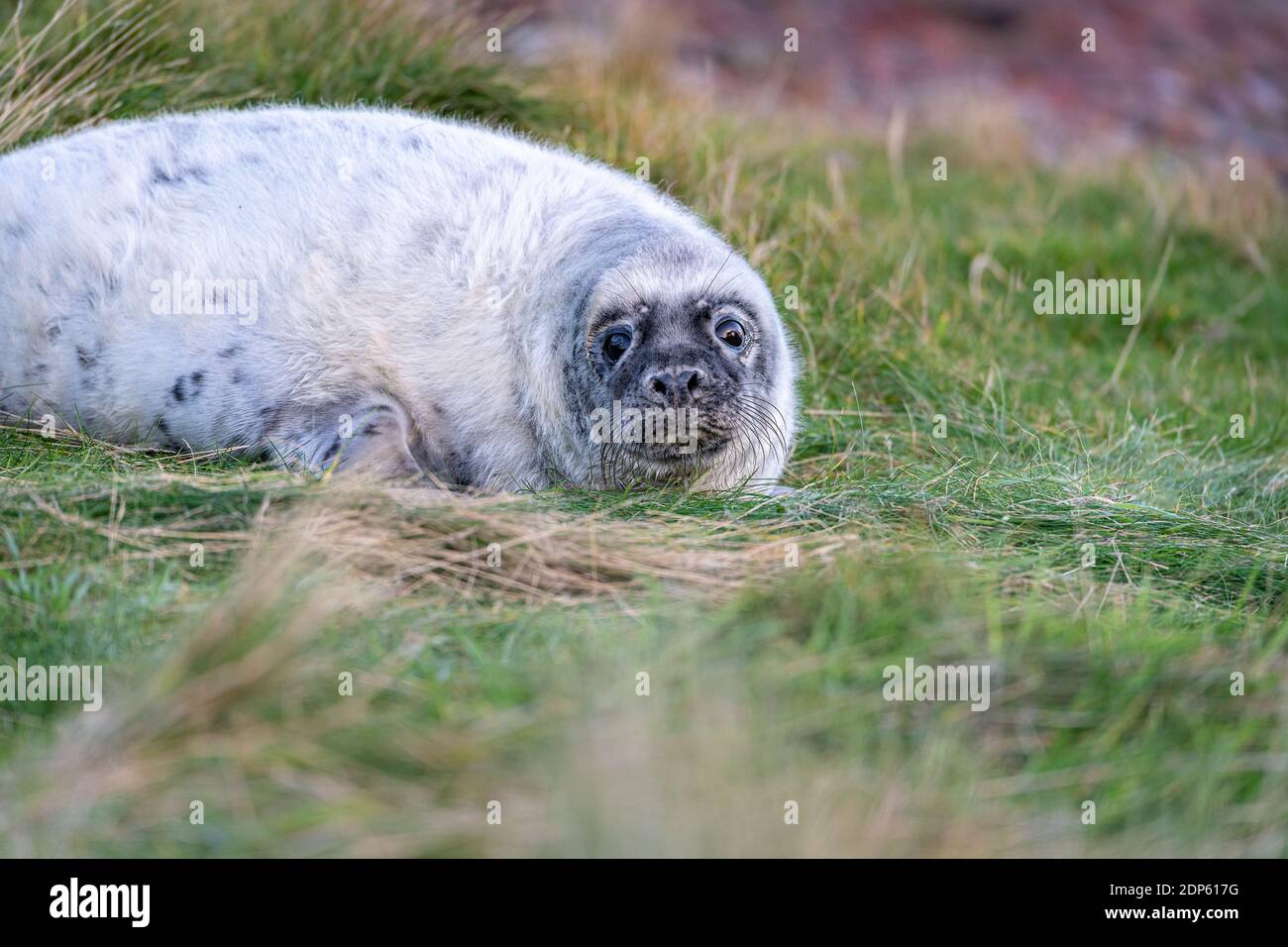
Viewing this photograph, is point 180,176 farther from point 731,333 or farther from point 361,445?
point 731,333

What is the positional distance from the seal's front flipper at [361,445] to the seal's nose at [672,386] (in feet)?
2.34

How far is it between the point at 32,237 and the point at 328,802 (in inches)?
118

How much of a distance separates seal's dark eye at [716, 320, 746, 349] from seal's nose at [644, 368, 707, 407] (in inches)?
11.9

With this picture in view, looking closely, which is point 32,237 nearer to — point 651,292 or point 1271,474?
point 651,292

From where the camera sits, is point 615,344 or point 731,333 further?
point 731,333

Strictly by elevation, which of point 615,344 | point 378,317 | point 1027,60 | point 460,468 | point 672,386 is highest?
point 1027,60

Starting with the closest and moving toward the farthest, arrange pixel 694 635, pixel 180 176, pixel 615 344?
pixel 694 635
pixel 615 344
pixel 180 176

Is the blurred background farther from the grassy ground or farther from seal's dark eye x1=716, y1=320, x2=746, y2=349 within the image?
seal's dark eye x1=716, y1=320, x2=746, y2=349

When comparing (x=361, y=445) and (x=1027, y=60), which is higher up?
(x=1027, y=60)

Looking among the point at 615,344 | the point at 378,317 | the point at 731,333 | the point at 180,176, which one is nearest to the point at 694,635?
the point at 615,344

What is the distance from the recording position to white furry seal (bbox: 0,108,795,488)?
175 inches

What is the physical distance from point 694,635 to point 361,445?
1.64 meters

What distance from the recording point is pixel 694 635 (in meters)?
3.02
